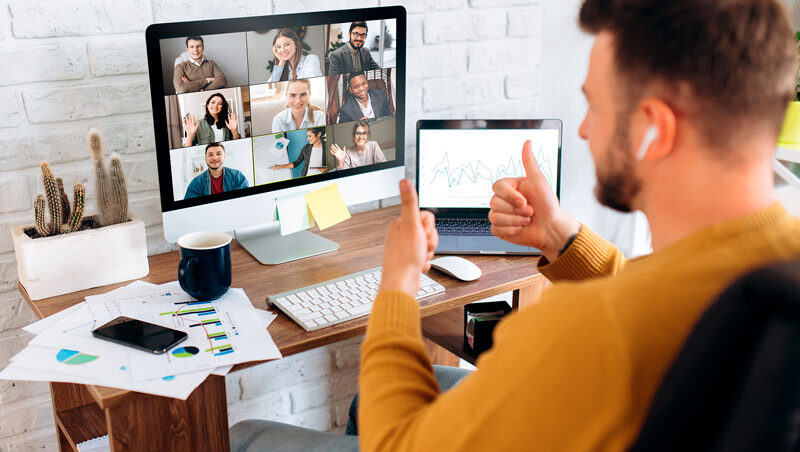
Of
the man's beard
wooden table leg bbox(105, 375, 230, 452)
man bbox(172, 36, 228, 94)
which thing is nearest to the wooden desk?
wooden table leg bbox(105, 375, 230, 452)

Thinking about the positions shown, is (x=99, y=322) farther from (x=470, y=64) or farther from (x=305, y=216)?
(x=470, y=64)

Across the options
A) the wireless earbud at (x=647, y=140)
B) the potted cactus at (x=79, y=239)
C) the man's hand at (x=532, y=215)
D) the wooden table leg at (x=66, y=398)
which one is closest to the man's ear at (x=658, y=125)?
the wireless earbud at (x=647, y=140)

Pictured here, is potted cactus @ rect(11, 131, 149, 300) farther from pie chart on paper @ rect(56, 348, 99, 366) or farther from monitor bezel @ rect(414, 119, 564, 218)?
monitor bezel @ rect(414, 119, 564, 218)

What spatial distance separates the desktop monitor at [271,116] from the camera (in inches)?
50.4

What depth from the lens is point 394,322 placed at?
0.87m

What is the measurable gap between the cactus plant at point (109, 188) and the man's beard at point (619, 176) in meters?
0.87

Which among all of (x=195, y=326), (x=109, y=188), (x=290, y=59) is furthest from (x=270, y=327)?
(x=290, y=59)

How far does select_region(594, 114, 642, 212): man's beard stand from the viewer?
0.82 metres

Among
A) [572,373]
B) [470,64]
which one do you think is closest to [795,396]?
[572,373]

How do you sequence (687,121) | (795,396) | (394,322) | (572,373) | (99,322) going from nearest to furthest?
1. (795,396)
2. (572,373)
3. (687,121)
4. (394,322)
5. (99,322)

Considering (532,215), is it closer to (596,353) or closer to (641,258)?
(641,258)

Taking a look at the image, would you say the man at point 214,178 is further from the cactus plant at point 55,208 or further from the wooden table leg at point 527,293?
the wooden table leg at point 527,293

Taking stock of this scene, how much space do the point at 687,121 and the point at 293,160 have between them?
88 cm

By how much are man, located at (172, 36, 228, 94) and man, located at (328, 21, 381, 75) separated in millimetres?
243
